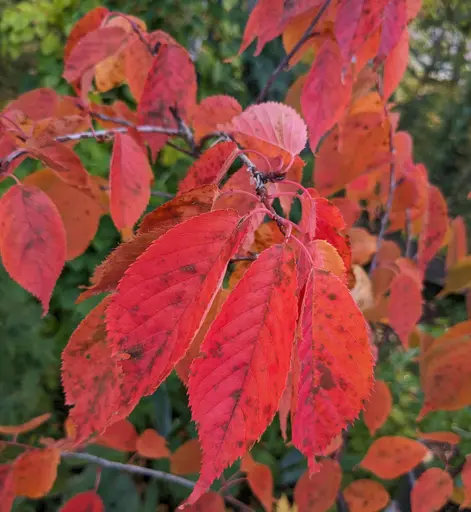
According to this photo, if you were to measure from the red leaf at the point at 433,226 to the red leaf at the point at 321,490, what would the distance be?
0.44 meters

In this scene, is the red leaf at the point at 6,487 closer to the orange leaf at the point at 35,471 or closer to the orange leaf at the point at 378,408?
the orange leaf at the point at 35,471

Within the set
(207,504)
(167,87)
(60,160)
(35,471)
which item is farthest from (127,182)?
(207,504)

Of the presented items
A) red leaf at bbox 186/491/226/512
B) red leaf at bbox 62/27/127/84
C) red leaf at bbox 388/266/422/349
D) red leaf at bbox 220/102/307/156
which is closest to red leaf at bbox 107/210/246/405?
red leaf at bbox 220/102/307/156

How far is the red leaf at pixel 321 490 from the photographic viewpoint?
89cm

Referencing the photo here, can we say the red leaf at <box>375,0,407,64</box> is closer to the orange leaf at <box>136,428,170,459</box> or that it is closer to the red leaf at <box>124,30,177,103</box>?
the red leaf at <box>124,30,177,103</box>

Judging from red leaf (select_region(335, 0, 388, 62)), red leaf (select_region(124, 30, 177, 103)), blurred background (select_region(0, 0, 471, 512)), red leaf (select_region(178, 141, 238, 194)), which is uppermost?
red leaf (select_region(335, 0, 388, 62))

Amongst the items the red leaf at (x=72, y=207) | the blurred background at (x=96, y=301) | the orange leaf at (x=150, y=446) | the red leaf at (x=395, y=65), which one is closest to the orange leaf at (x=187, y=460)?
the orange leaf at (x=150, y=446)

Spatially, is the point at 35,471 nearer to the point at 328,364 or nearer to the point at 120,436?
the point at 120,436

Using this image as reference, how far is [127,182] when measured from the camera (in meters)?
0.52

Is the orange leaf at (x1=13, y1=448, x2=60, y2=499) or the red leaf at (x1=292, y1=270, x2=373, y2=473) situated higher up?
the red leaf at (x1=292, y1=270, x2=373, y2=473)

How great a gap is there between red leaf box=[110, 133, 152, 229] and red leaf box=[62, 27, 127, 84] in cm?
10

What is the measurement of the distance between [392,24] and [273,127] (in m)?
0.19

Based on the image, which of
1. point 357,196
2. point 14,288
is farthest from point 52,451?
point 14,288

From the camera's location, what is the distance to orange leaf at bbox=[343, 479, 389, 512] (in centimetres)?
89
